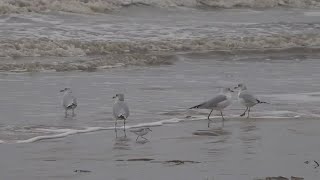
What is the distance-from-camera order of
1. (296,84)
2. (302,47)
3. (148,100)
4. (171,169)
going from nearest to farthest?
(171,169)
(148,100)
(296,84)
(302,47)

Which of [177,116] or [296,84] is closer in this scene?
[177,116]

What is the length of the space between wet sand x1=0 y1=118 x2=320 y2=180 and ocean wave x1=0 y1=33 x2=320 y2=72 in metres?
7.52

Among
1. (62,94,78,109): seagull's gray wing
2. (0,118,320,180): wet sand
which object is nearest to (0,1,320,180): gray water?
(0,118,320,180): wet sand

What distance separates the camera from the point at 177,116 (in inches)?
420

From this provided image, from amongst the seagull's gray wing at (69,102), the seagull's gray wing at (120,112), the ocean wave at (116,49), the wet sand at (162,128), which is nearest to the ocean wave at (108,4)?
the ocean wave at (116,49)

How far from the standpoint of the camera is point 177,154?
26.1 feet

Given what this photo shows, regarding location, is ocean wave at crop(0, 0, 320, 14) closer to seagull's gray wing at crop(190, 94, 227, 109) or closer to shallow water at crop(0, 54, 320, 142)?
shallow water at crop(0, 54, 320, 142)

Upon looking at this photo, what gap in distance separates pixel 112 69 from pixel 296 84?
172 inches

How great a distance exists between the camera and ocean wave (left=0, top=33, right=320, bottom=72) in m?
17.4

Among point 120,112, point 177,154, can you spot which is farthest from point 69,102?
point 177,154

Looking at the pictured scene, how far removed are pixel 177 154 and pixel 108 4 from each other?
22.5m

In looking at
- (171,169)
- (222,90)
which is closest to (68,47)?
(222,90)

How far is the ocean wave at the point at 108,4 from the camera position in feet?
88.7

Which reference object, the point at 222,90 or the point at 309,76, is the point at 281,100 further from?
the point at 309,76
